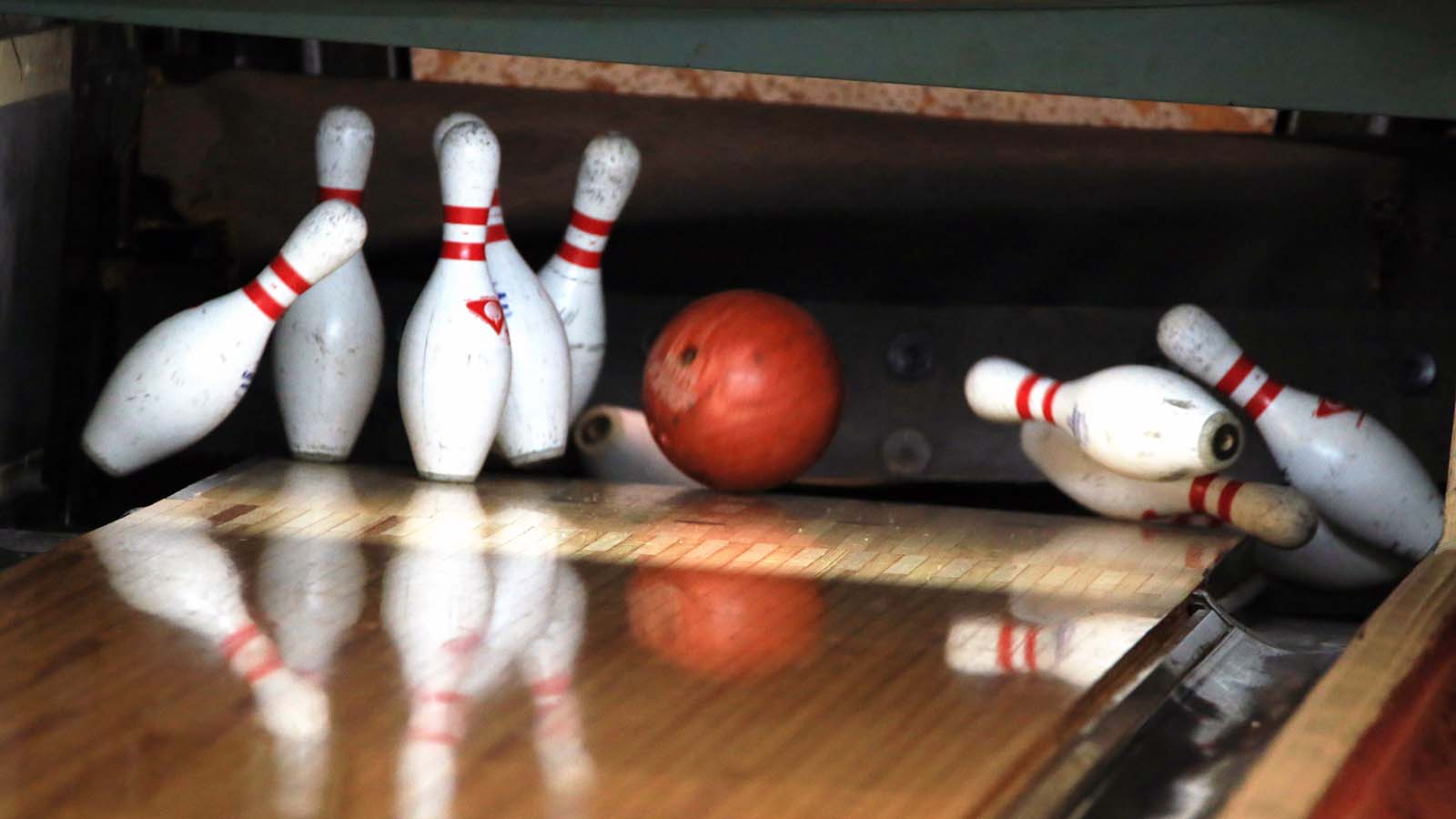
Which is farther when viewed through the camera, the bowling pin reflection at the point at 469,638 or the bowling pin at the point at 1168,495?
the bowling pin at the point at 1168,495

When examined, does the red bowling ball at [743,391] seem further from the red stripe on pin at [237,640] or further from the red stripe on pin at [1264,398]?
the red stripe on pin at [237,640]

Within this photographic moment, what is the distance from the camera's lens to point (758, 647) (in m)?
1.43

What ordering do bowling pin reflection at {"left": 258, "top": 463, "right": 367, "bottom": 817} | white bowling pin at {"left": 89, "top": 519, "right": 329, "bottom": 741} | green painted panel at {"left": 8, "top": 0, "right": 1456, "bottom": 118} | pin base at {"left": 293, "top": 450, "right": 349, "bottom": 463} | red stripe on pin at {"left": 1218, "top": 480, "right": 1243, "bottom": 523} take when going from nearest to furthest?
bowling pin reflection at {"left": 258, "top": 463, "right": 367, "bottom": 817}
white bowling pin at {"left": 89, "top": 519, "right": 329, "bottom": 741}
green painted panel at {"left": 8, "top": 0, "right": 1456, "bottom": 118}
red stripe on pin at {"left": 1218, "top": 480, "right": 1243, "bottom": 523}
pin base at {"left": 293, "top": 450, "right": 349, "bottom": 463}

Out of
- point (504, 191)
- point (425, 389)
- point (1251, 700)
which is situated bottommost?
point (1251, 700)

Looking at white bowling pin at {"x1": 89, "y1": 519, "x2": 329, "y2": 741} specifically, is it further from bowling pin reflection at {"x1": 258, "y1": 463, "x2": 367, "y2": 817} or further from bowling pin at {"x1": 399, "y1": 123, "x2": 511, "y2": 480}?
bowling pin at {"x1": 399, "y1": 123, "x2": 511, "y2": 480}

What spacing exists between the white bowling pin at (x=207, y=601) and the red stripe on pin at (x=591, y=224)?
604mm

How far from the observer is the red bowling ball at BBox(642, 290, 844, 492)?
1.86m

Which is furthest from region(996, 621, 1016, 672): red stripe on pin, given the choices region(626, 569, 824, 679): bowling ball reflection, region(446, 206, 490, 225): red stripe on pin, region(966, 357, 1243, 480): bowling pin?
region(446, 206, 490, 225): red stripe on pin

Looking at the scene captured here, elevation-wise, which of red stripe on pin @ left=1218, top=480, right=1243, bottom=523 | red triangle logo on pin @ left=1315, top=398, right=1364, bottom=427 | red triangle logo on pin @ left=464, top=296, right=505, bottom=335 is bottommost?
red stripe on pin @ left=1218, top=480, right=1243, bottom=523

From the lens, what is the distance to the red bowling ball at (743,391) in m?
1.86

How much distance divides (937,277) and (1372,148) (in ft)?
1.87

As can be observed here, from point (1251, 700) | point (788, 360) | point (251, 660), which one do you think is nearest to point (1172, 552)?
point (1251, 700)

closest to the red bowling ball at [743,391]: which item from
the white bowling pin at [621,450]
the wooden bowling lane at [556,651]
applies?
the wooden bowling lane at [556,651]

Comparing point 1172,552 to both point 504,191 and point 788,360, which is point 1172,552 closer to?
point 788,360
